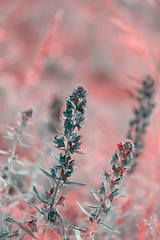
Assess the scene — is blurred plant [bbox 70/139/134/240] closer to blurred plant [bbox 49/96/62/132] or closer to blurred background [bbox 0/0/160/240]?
blurred plant [bbox 49/96/62/132]

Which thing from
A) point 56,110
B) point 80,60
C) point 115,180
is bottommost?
point 115,180

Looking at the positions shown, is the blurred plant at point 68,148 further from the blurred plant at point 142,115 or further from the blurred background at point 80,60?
the blurred background at point 80,60

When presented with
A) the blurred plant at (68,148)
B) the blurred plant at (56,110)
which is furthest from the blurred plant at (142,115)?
the blurred plant at (68,148)

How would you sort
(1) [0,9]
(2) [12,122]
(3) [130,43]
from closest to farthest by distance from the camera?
(3) [130,43]
(1) [0,9]
(2) [12,122]

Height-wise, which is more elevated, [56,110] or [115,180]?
[56,110]

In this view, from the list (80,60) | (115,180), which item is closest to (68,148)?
(115,180)

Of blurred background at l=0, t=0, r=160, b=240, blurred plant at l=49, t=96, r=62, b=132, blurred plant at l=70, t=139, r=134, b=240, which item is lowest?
blurred plant at l=70, t=139, r=134, b=240

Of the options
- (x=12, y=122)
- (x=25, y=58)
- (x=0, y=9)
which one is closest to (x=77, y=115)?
(x=0, y=9)

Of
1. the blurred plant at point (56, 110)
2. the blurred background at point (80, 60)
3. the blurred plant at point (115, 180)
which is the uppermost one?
the blurred background at point (80, 60)

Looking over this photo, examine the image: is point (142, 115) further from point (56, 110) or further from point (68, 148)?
point (68, 148)

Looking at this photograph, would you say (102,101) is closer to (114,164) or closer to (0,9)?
(0,9)

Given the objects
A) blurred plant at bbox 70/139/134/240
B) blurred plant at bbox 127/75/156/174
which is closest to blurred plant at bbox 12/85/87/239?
blurred plant at bbox 70/139/134/240
